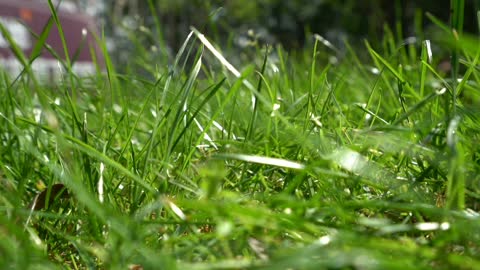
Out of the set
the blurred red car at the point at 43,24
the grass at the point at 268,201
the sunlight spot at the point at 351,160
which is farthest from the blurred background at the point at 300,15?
the sunlight spot at the point at 351,160

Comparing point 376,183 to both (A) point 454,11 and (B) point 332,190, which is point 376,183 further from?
(A) point 454,11

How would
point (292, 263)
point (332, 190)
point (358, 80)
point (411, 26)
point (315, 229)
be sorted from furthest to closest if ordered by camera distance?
point (411, 26), point (358, 80), point (332, 190), point (315, 229), point (292, 263)

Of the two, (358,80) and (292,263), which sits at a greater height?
(292,263)

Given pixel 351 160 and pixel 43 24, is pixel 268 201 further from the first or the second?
pixel 43 24

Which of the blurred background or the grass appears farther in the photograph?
the blurred background

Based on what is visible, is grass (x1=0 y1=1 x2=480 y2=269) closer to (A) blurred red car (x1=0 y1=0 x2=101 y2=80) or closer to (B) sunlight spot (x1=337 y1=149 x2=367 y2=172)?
(B) sunlight spot (x1=337 y1=149 x2=367 y2=172)

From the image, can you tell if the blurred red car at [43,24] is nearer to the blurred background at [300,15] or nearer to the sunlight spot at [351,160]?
the blurred background at [300,15]

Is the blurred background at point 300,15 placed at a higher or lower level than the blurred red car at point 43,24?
lower

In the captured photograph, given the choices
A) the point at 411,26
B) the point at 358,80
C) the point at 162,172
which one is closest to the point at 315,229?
the point at 162,172

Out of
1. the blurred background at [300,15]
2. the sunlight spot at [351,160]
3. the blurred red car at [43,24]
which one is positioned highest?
the sunlight spot at [351,160]

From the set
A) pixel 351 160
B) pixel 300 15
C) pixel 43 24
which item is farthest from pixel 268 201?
pixel 300 15

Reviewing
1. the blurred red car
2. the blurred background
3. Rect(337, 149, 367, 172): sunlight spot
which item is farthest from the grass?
the blurred background
